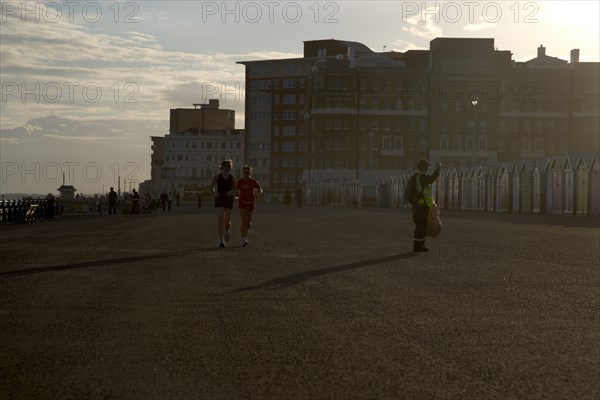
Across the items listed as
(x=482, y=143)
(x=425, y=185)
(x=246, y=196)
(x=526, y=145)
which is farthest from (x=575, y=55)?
(x=425, y=185)

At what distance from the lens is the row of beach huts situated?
4062cm

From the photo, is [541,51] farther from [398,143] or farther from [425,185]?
[425,185]

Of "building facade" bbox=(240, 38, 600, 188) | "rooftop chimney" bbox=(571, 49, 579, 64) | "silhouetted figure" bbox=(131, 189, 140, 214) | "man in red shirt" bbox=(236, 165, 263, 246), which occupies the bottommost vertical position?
"silhouetted figure" bbox=(131, 189, 140, 214)

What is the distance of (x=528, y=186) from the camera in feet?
154

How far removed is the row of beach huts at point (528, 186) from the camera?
4062cm

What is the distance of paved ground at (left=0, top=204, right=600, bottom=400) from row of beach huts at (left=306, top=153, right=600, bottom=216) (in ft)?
88.5

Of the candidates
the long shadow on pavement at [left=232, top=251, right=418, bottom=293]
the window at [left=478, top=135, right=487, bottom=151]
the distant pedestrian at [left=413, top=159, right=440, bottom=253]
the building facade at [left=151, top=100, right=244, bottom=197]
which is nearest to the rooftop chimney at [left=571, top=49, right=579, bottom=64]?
the window at [left=478, top=135, right=487, bottom=151]

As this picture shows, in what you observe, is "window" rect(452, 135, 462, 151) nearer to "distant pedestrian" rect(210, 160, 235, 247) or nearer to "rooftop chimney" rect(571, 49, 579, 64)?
"rooftop chimney" rect(571, 49, 579, 64)

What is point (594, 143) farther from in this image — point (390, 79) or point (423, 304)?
point (423, 304)

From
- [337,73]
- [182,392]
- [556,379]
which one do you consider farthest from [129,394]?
[337,73]

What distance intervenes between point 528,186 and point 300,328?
41062 millimetres

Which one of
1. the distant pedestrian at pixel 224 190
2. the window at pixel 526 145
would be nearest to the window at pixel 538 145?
the window at pixel 526 145

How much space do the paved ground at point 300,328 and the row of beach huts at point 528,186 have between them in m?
27.0

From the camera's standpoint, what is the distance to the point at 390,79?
372 feet
